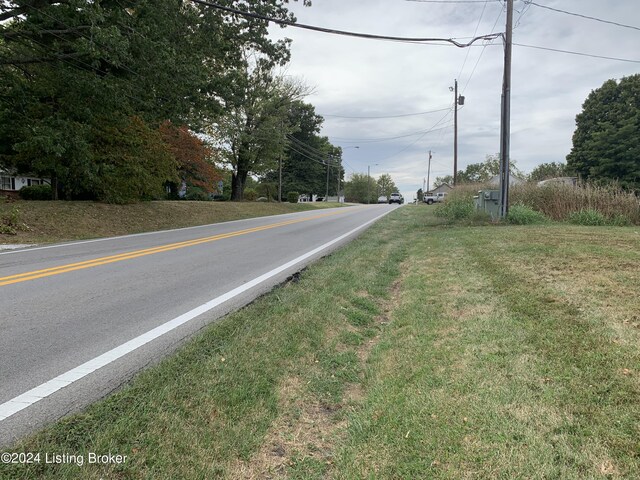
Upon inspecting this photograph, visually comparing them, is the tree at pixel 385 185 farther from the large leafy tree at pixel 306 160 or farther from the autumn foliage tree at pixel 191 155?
the autumn foliage tree at pixel 191 155

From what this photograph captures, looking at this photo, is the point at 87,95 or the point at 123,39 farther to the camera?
the point at 87,95

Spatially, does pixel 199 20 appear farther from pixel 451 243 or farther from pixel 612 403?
pixel 612 403

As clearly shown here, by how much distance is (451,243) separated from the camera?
9688 millimetres

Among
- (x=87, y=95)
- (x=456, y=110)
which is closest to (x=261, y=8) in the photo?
(x=87, y=95)

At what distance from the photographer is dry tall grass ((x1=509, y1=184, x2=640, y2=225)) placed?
13.9m

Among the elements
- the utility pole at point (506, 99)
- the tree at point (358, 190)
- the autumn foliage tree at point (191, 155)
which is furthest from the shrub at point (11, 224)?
the tree at point (358, 190)

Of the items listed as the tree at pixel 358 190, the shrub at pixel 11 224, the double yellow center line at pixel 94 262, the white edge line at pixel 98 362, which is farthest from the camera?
the tree at pixel 358 190

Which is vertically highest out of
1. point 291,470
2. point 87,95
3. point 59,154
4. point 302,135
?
point 302,135

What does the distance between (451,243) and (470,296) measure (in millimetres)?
4706

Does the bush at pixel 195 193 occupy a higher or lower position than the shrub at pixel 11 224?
higher

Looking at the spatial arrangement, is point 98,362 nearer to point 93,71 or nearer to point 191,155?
point 93,71

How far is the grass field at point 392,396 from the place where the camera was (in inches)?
85.8

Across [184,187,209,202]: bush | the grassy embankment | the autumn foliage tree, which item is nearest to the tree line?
the grassy embankment

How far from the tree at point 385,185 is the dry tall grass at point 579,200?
10500 cm
